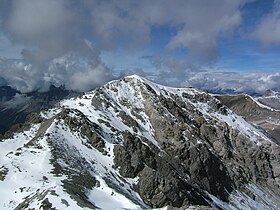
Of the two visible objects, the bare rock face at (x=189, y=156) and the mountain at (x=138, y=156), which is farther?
the bare rock face at (x=189, y=156)

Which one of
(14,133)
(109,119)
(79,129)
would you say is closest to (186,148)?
(109,119)

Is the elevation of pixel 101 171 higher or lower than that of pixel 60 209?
higher

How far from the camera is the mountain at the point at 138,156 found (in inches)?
2569

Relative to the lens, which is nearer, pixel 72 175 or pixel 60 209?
pixel 60 209

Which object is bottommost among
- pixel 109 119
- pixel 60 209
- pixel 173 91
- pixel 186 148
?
pixel 60 209

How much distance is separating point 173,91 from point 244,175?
4849 centimetres

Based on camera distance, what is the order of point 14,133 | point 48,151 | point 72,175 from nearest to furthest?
point 72,175
point 48,151
point 14,133

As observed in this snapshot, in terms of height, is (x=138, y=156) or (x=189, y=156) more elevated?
(x=189, y=156)

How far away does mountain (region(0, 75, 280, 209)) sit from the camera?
65250 mm

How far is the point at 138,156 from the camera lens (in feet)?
341

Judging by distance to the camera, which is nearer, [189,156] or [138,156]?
[138,156]

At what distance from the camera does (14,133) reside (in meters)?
96.7

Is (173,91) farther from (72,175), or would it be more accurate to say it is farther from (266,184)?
(72,175)

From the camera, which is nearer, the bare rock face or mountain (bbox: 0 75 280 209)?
mountain (bbox: 0 75 280 209)
